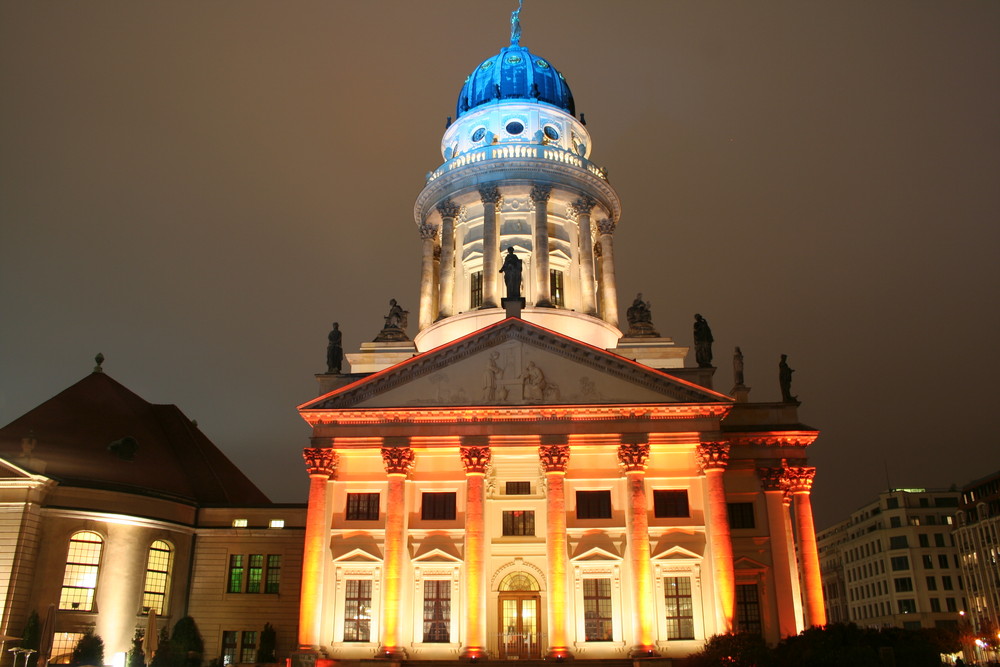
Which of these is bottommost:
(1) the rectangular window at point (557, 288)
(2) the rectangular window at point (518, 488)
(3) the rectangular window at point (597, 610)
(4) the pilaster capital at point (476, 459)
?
(3) the rectangular window at point (597, 610)

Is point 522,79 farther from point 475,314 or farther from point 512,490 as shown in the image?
point 512,490

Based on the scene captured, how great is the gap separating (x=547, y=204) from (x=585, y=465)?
21014 millimetres

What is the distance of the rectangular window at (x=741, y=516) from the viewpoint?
139 feet

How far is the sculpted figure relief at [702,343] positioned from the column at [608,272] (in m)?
11.0

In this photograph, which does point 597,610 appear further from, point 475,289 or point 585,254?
point 585,254

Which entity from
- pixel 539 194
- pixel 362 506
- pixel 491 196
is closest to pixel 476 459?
pixel 362 506

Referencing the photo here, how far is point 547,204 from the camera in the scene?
185ft

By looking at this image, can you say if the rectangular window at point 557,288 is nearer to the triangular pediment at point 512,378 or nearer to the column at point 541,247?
the column at point 541,247

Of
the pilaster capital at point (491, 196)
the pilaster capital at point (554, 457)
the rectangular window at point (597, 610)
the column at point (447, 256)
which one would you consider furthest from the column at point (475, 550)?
the pilaster capital at point (491, 196)

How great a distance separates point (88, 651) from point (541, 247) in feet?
104

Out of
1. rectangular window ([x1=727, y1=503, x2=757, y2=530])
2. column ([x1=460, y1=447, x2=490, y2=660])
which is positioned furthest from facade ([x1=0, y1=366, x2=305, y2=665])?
rectangular window ([x1=727, y1=503, x2=757, y2=530])

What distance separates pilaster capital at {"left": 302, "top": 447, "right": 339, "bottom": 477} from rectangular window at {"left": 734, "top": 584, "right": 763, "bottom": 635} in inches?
764

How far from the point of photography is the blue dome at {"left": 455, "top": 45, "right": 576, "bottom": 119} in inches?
2432

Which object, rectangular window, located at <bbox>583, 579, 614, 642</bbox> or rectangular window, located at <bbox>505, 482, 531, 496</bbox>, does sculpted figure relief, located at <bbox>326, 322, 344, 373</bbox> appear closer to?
rectangular window, located at <bbox>505, 482, 531, 496</bbox>
